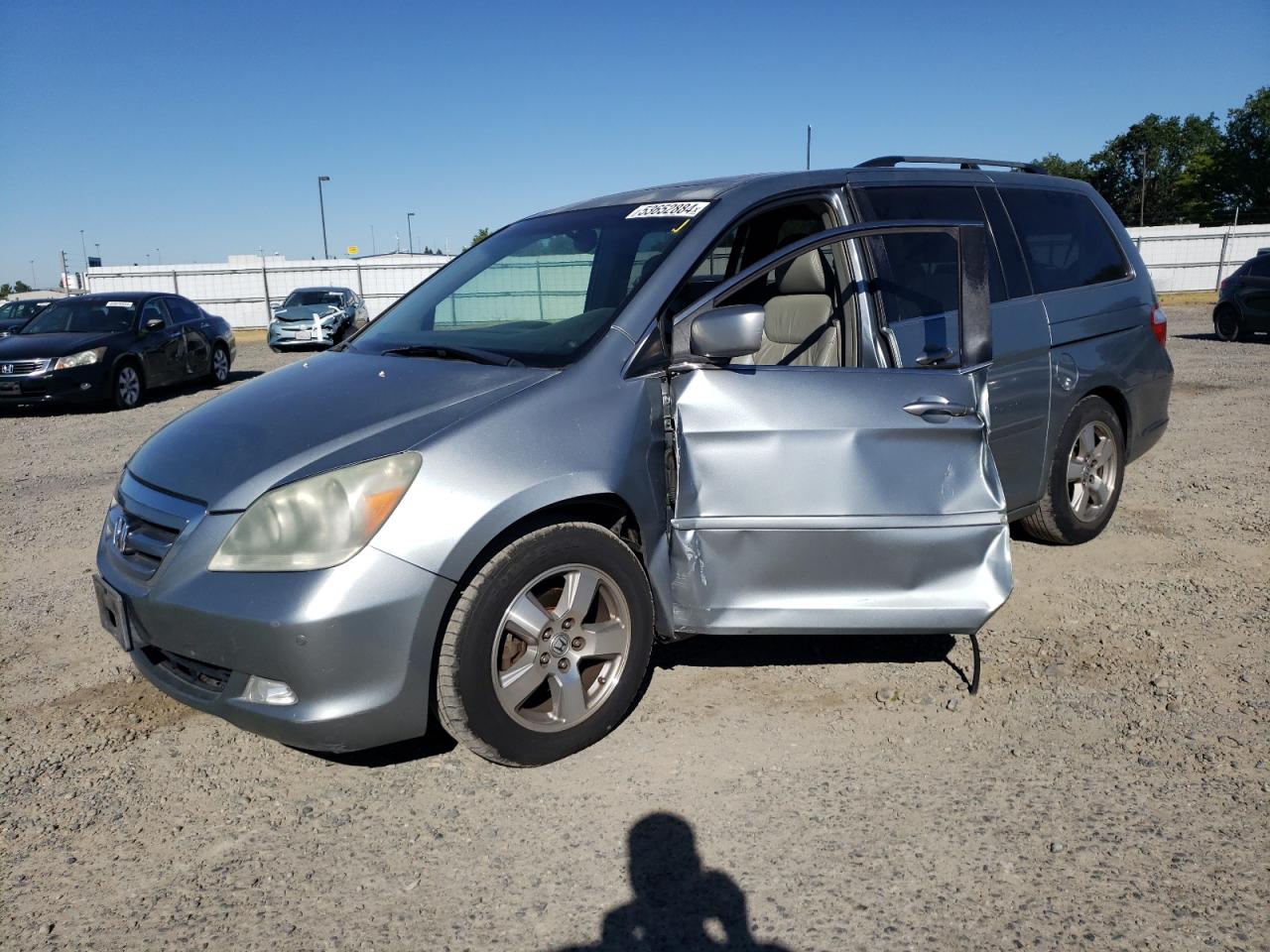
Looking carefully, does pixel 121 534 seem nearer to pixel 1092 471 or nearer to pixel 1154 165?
pixel 1092 471

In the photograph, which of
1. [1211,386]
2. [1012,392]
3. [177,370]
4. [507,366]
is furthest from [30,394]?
[1211,386]

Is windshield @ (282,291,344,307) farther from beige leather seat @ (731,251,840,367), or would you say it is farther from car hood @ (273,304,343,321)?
beige leather seat @ (731,251,840,367)

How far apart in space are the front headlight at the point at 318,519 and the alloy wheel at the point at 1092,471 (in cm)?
362

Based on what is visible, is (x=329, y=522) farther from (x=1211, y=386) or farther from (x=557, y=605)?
(x=1211, y=386)

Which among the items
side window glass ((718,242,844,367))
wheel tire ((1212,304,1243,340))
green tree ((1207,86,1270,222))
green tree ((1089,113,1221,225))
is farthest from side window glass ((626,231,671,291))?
green tree ((1089,113,1221,225))

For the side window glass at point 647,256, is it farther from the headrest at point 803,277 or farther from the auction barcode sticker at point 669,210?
the headrest at point 803,277

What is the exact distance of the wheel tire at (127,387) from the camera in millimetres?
12227

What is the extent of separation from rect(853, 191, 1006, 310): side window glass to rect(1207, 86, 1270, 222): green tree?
7606 cm

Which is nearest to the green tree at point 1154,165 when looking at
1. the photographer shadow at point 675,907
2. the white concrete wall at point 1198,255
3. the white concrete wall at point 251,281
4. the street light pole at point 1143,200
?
the street light pole at point 1143,200

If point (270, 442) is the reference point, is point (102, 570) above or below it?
below

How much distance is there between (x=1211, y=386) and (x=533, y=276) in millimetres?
10032

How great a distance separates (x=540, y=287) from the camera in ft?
13.5

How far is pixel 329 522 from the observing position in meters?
2.66

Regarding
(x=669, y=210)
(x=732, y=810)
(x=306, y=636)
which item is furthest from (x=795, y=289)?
(x=306, y=636)
